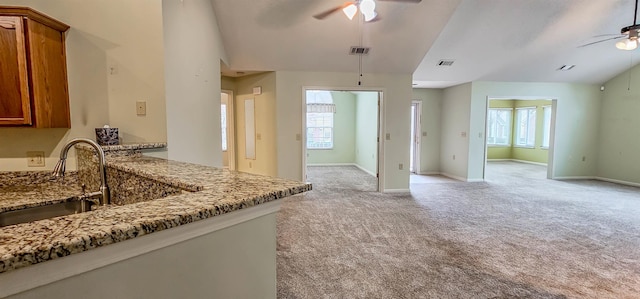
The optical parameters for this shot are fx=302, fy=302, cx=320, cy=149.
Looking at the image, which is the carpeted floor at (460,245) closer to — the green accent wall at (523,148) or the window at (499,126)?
the green accent wall at (523,148)

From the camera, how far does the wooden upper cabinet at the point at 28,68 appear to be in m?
1.88

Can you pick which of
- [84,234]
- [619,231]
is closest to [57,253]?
[84,234]

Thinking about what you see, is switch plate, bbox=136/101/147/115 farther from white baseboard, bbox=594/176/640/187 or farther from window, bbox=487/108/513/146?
window, bbox=487/108/513/146

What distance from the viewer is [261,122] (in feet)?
18.7

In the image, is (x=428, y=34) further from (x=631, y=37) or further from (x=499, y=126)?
(x=499, y=126)

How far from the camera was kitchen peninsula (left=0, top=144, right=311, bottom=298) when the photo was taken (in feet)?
1.89

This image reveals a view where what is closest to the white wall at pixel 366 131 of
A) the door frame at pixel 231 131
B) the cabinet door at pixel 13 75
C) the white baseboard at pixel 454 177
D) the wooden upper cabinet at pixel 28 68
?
the white baseboard at pixel 454 177

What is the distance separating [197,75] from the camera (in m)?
3.19

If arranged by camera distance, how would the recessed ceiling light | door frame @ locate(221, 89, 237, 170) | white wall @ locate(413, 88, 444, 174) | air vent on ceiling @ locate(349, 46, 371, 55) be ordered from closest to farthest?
air vent on ceiling @ locate(349, 46, 371, 55), the recessed ceiling light, door frame @ locate(221, 89, 237, 170), white wall @ locate(413, 88, 444, 174)

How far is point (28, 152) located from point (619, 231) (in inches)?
229

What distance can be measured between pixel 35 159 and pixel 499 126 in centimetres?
1173

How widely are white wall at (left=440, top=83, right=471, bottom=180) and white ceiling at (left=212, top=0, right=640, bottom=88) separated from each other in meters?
0.99

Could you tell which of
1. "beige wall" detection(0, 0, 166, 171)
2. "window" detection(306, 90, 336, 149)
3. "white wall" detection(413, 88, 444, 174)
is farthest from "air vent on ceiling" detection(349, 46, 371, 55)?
"window" detection(306, 90, 336, 149)

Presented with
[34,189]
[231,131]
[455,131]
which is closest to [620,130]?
[455,131]
